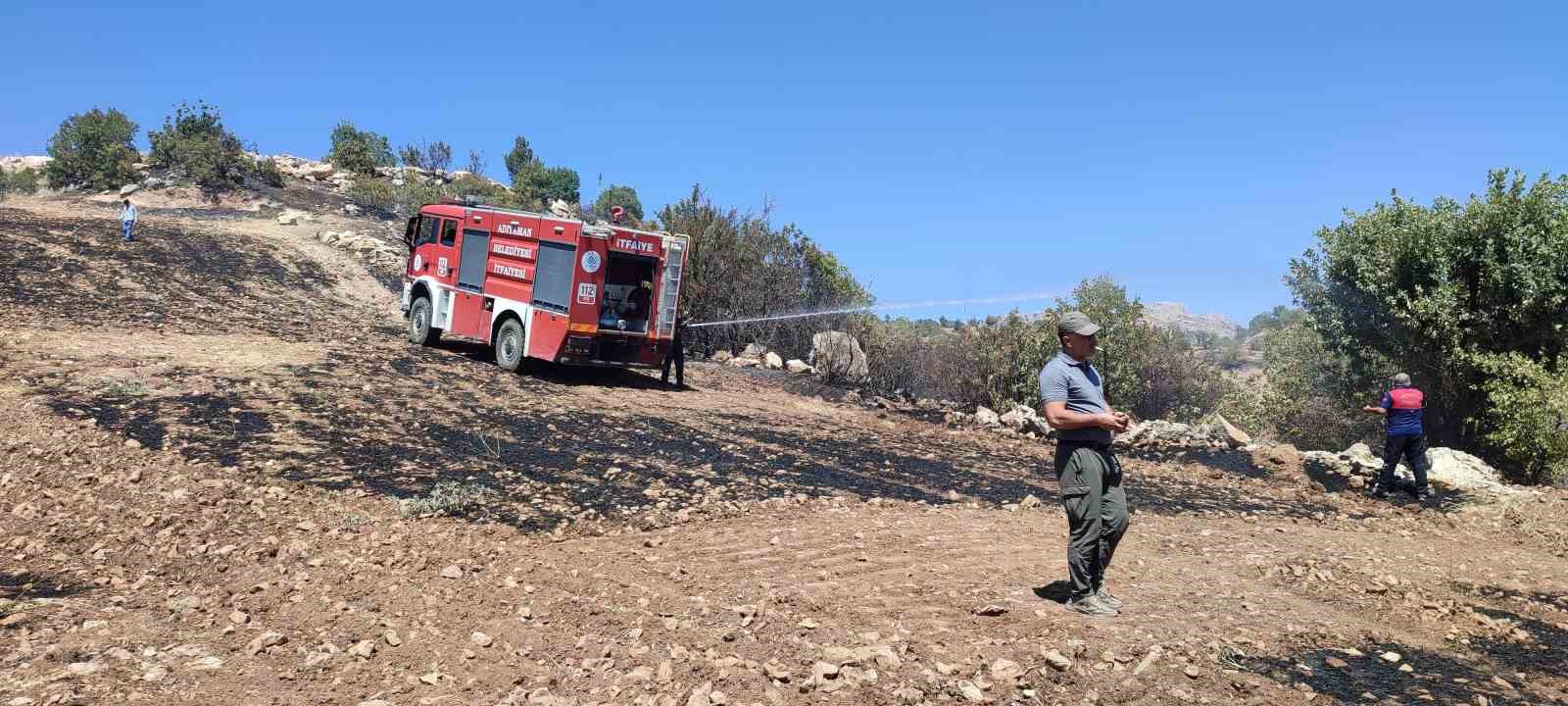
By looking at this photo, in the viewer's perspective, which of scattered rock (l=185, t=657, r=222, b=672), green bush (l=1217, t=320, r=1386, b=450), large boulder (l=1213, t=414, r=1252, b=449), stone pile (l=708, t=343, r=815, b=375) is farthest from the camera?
stone pile (l=708, t=343, r=815, b=375)

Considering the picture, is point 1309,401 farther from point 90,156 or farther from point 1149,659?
point 90,156

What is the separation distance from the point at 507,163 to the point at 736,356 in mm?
52799

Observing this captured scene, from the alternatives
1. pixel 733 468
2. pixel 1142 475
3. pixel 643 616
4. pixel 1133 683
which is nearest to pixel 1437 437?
pixel 1142 475

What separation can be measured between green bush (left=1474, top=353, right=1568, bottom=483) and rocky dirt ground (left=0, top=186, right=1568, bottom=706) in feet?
6.81

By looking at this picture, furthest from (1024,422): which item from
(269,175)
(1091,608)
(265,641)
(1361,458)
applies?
(269,175)

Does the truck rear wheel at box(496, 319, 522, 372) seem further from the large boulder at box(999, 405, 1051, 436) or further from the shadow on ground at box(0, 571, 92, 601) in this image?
the shadow on ground at box(0, 571, 92, 601)

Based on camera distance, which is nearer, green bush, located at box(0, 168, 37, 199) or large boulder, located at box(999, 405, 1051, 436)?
large boulder, located at box(999, 405, 1051, 436)

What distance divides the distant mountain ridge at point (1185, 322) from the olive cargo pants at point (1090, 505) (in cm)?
2219

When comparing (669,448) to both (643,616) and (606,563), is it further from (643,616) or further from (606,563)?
(643,616)

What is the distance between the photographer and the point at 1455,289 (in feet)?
50.3

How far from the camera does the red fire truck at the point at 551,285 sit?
14.4m

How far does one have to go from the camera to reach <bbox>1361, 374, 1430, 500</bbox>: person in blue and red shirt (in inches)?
467

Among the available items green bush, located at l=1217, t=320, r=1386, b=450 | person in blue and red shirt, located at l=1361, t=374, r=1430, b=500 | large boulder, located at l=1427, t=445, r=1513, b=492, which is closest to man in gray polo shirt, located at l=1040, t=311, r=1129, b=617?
person in blue and red shirt, located at l=1361, t=374, r=1430, b=500

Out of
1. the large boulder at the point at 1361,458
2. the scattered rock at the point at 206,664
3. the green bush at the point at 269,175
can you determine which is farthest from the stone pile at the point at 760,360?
the green bush at the point at 269,175
